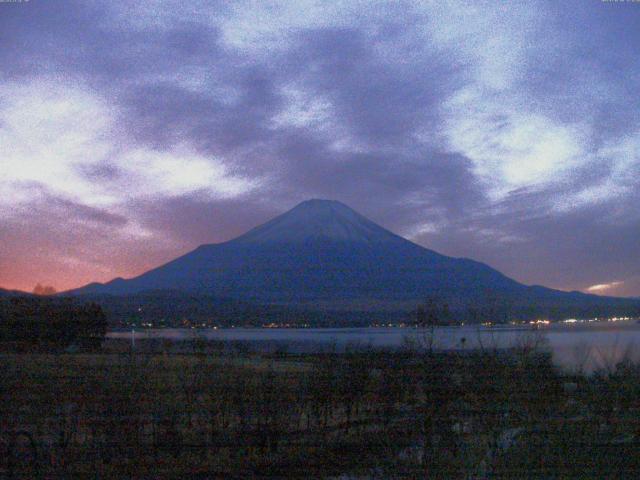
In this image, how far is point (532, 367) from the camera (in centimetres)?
800

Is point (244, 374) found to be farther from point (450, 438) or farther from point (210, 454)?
point (450, 438)

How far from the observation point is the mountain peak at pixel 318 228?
63062 mm

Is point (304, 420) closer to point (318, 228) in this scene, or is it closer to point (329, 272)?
point (329, 272)

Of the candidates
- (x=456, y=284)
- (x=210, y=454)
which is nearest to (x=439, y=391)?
(x=210, y=454)

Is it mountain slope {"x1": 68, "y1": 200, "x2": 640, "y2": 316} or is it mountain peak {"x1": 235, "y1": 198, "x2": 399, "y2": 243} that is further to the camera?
mountain peak {"x1": 235, "y1": 198, "x2": 399, "y2": 243}

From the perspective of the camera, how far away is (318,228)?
68250 millimetres

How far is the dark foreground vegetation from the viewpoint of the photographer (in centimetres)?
661

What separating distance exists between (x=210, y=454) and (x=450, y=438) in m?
2.63

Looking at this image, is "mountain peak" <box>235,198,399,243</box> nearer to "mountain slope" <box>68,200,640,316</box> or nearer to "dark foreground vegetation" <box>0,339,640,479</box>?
"mountain slope" <box>68,200,640,316</box>

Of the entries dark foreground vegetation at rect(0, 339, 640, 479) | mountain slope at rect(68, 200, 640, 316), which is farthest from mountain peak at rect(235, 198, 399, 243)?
dark foreground vegetation at rect(0, 339, 640, 479)

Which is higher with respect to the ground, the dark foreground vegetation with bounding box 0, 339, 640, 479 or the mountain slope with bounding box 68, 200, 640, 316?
the mountain slope with bounding box 68, 200, 640, 316

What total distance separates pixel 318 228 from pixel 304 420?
5862 centimetres

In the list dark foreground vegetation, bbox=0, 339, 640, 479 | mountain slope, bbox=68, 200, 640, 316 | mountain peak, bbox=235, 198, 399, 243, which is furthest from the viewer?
mountain peak, bbox=235, 198, 399, 243

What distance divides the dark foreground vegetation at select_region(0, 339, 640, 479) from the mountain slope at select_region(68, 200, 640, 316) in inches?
368
